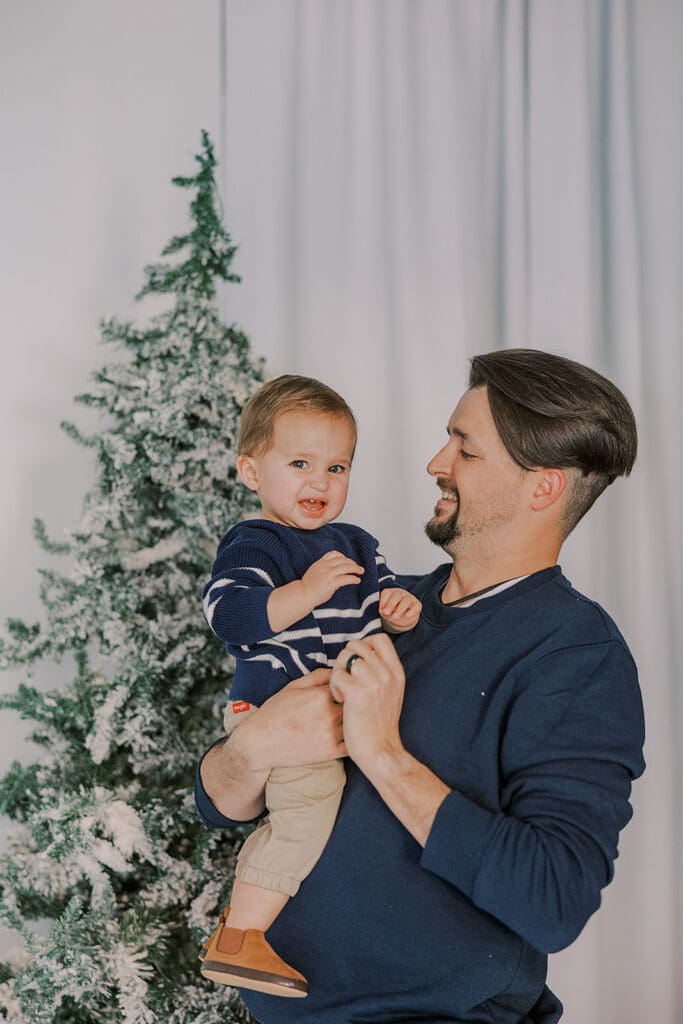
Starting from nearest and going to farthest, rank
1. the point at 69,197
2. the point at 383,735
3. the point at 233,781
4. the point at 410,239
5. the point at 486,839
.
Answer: the point at 486,839
the point at 383,735
the point at 233,781
the point at 410,239
the point at 69,197

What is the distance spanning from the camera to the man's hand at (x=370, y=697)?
145cm

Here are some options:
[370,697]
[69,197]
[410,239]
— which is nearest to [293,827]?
[370,697]

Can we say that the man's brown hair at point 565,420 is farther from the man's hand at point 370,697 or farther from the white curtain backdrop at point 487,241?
the white curtain backdrop at point 487,241

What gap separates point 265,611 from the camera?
1524mm

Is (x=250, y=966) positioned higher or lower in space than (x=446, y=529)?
lower

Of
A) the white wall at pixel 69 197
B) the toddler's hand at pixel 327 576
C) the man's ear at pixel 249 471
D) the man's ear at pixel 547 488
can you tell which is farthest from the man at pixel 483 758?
the white wall at pixel 69 197

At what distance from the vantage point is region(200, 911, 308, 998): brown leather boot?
142cm

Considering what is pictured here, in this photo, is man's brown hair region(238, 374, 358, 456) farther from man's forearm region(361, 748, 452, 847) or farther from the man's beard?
man's forearm region(361, 748, 452, 847)

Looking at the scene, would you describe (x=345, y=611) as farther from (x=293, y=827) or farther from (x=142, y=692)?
(x=142, y=692)

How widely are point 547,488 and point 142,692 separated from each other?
0.90 meters

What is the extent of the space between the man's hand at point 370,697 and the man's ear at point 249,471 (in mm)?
352

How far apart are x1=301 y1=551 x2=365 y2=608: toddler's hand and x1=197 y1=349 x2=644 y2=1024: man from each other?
0.34 ft

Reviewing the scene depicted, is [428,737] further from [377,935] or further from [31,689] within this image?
[31,689]

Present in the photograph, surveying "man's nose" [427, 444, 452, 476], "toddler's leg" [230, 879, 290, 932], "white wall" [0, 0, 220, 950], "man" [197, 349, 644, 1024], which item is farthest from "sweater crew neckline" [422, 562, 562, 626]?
"white wall" [0, 0, 220, 950]
